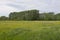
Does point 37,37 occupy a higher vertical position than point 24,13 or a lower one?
lower

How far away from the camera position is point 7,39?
12281 millimetres

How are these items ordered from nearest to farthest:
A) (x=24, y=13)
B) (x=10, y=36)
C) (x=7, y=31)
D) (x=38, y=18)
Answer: (x=10, y=36) → (x=7, y=31) → (x=38, y=18) → (x=24, y=13)

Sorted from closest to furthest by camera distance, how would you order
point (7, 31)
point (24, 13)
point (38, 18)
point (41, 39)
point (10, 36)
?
point (41, 39), point (10, 36), point (7, 31), point (38, 18), point (24, 13)

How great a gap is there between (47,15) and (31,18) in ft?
9.45

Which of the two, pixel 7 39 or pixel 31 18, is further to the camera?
pixel 31 18

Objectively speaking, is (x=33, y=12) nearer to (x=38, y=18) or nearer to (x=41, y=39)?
(x=38, y=18)

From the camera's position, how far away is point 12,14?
98.7ft

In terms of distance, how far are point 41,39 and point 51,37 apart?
0.84 m

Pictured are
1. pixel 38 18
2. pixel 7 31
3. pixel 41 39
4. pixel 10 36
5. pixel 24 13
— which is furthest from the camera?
pixel 24 13

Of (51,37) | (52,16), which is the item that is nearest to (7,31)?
(51,37)

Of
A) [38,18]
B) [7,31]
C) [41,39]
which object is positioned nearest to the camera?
[41,39]

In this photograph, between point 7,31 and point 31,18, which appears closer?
point 7,31

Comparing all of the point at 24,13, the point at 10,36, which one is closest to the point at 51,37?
the point at 10,36

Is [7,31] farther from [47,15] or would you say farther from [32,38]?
[47,15]
